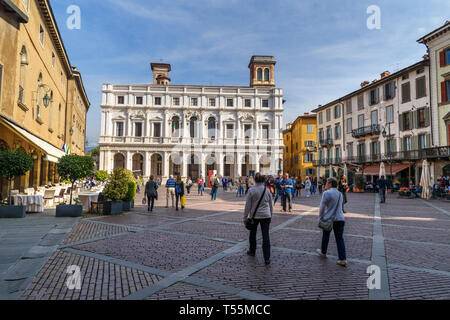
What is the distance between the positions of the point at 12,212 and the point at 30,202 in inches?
45.3

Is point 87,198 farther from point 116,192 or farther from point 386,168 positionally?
point 386,168

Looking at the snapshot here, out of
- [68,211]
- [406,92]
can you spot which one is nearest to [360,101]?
[406,92]

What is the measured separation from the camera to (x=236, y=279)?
13.3 feet

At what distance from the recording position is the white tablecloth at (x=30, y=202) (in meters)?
10.1

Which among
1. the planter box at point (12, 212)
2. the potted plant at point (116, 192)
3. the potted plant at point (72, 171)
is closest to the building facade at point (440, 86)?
the potted plant at point (116, 192)

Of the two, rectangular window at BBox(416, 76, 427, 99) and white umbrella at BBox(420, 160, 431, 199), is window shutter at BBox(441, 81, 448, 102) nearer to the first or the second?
rectangular window at BBox(416, 76, 427, 99)

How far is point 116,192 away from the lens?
10.8 metres

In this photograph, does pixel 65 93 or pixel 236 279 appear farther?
pixel 65 93

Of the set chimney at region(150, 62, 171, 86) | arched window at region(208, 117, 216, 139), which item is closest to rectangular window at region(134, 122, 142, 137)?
chimney at region(150, 62, 171, 86)
